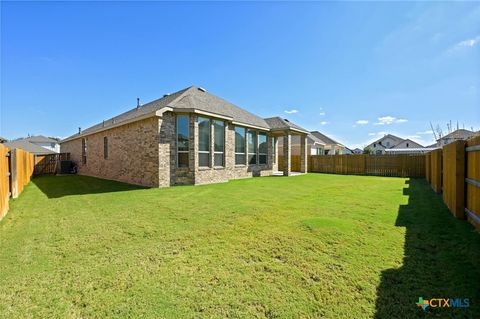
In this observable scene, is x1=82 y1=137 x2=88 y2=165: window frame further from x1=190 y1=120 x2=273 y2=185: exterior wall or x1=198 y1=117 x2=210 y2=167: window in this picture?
x1=190 y1=120 x2=273 y2=185: exterior wall

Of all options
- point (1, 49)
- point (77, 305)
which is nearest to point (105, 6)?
point (1, 49)

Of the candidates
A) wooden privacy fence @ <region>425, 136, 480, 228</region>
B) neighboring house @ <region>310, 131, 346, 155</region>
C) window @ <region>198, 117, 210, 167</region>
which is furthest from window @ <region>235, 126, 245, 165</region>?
neighboring house @ <region>310, 131, 346, 155</region>

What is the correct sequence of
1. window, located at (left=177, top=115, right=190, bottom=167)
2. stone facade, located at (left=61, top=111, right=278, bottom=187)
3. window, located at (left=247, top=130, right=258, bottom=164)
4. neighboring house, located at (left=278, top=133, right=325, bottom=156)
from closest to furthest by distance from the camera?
stone facade, located at (left=61, top=111, right=278, bottom=187) → window, located at (left=177, top=115, right=190, bottom=167) → window, located at (left=247, top=130, right=258, bottom=164) → neighboring house, located at (left=278, top=133, right=325, bottom=156)

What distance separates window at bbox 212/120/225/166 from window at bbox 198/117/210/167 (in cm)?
50

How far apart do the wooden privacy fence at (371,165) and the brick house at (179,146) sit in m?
6.96

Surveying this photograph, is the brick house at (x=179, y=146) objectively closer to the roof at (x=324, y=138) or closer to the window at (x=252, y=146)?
the window at (x=252, y=146)

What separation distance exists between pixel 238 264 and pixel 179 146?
9735 mm

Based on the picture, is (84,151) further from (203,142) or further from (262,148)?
(262,148)

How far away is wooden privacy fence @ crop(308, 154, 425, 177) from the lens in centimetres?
1778

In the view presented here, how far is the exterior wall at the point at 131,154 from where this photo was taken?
37.4 feet

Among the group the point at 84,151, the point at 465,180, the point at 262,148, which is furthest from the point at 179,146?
the point at 84,151

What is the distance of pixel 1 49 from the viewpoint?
30.5 ft

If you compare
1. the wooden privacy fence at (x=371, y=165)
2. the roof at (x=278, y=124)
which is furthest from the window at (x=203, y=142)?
the wooden privacy fence at (x=371, y=165)

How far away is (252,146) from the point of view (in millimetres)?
17453
